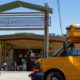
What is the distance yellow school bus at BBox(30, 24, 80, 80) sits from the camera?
16.0m

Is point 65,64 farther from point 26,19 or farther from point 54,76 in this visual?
point 26,19

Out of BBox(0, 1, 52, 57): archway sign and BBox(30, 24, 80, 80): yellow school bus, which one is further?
BBox(0, 1, 52, 57): archway sign

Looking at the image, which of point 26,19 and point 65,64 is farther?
point 26,19

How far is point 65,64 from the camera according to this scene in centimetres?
1602

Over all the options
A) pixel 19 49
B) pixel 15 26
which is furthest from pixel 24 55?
pixel 15 26

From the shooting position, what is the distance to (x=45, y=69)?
16125mm

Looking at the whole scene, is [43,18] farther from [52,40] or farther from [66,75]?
[66,75]

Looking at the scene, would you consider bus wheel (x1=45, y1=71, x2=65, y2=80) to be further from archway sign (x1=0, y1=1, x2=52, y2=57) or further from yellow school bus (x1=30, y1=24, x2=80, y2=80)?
archway sign (x1=0, y1=1, x2=52, y2=57)

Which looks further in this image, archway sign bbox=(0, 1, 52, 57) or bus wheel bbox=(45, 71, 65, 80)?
archway sign bbox=(0, 1, 52, 57)

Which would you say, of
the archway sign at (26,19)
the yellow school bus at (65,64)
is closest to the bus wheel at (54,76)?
the yellow school bus at (65,64)

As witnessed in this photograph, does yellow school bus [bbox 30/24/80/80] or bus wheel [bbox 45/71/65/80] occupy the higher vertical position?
yellow school bus [bbox 30/24/80/80]

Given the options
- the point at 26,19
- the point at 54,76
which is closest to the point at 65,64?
the point at 54,76

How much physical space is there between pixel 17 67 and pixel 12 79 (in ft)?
48.0

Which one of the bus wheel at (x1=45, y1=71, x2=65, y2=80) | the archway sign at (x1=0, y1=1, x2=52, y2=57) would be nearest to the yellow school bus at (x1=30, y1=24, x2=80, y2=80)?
the bus wheel at (x1=45, y1=71, x2=65, y2=80)
